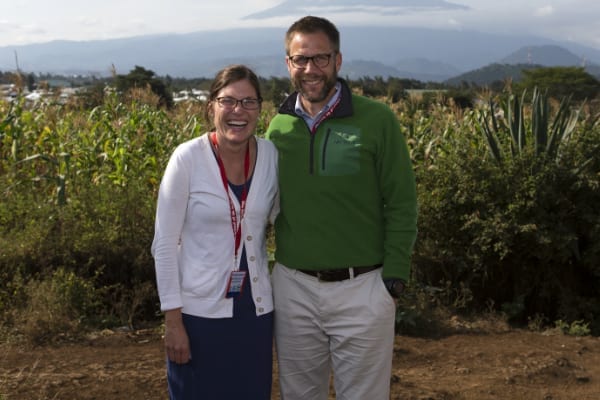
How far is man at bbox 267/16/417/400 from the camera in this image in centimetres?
281

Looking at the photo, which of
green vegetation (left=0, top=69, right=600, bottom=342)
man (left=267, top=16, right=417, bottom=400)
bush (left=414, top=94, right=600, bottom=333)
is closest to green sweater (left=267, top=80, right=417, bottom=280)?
man (left=267, top=16, right=417, bottom=400)

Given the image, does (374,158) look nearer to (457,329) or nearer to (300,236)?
(300,236)

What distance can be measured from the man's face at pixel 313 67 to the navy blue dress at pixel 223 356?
495mm

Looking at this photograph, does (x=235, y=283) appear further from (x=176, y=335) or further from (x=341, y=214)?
(x=341, y=214)

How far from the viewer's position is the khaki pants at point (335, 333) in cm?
286

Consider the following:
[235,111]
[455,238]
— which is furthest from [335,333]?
[455,238]

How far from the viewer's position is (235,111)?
8.82 ft

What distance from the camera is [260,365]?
2799 mm

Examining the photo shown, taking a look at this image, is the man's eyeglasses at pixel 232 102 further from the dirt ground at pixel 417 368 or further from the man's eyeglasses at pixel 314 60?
the dirt ground at pixel 417 368

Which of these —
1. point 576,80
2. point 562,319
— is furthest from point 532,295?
point 576,80

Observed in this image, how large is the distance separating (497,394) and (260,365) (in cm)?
205

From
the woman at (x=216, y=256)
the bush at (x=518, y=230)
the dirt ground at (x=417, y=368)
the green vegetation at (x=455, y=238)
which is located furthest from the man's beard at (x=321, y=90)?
the bush at (x=518, y=230)

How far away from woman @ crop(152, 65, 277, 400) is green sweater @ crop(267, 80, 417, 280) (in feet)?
0.61

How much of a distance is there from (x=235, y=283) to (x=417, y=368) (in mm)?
2388
